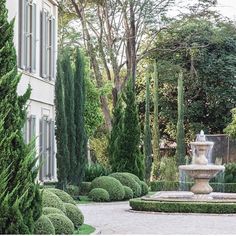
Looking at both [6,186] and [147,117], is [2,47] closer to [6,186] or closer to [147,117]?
[6,186]

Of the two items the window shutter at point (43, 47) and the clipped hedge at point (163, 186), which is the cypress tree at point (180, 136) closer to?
the clipped hedge at point (163, 186)

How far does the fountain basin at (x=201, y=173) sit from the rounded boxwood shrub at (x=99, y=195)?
8.57 ft

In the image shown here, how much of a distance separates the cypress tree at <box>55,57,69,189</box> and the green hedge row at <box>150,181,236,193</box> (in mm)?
8896

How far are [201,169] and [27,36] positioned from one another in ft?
22.2

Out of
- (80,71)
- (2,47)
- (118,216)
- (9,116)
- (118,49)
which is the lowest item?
(118,216)

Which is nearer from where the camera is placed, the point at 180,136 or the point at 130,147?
the point at 130,147

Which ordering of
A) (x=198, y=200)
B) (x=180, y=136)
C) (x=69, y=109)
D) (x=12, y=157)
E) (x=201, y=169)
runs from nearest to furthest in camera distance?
(x=12, y=157)
(x=198, y=200)
(x=201, y=169)
(x=69, y=109)
(x=180, y=136)

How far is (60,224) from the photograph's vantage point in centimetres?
1216

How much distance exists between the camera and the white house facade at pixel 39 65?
66.5ft

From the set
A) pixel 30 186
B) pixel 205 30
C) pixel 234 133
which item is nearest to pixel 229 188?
pixel 234 133

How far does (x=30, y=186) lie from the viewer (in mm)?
8930

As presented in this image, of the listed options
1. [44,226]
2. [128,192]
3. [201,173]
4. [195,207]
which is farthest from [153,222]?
[128,192]

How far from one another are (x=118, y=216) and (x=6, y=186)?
10747mm

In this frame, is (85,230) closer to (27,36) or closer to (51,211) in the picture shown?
(51,211)
